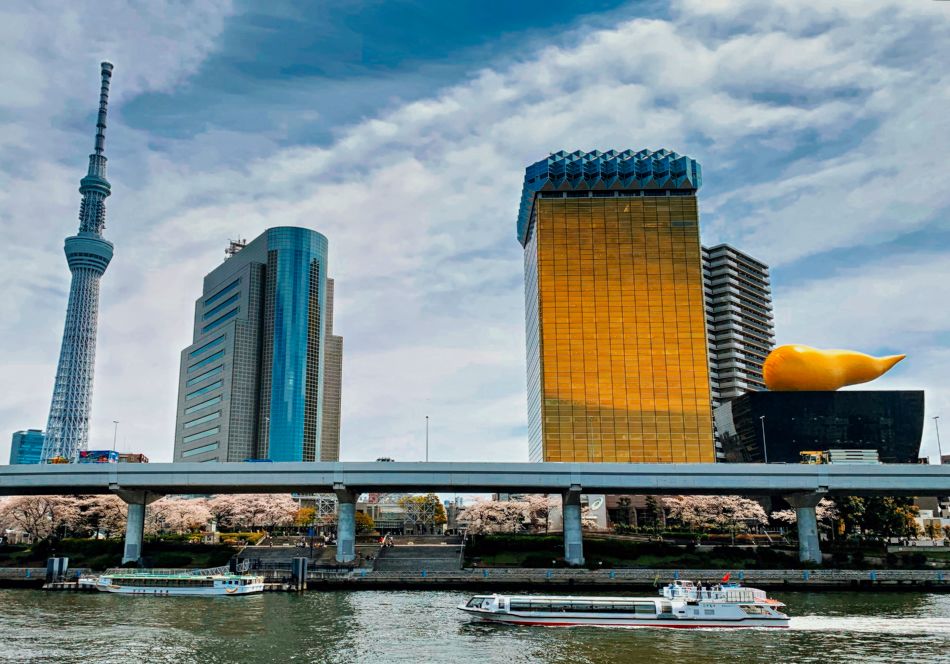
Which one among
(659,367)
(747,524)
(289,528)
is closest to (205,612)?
(289,528)

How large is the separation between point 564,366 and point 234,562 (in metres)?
95.4

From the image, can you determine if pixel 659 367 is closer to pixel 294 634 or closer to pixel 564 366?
pixel 564 366

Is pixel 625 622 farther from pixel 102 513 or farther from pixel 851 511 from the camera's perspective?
pixel 102 513

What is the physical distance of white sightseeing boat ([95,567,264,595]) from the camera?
69.8 meters

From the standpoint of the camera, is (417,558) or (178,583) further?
(417,558)

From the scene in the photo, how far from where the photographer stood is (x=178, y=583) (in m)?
71.0

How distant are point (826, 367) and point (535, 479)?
196 feet

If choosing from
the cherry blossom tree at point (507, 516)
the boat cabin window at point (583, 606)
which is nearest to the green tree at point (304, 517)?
the cherry blossom tree at point (507, 516)

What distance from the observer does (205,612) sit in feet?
190

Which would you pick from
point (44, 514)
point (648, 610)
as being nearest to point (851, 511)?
point (648, 610)

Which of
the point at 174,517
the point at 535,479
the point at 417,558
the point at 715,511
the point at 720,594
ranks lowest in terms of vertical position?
the point at 720,594

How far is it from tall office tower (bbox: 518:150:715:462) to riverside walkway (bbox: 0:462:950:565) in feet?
238

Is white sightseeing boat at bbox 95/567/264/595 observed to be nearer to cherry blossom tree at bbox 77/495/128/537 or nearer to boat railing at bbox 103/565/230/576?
boat railing at bbox 103/565/230/576

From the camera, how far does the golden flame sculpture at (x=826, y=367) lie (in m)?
121
